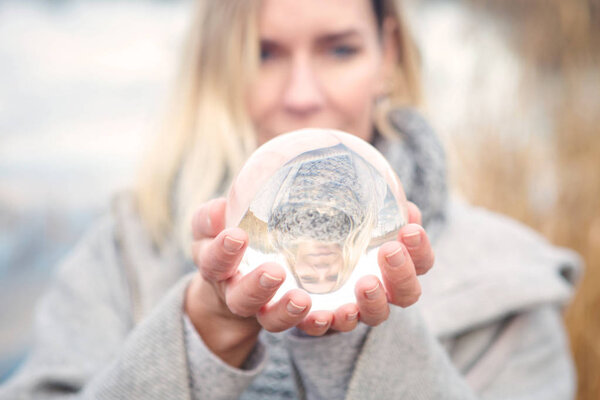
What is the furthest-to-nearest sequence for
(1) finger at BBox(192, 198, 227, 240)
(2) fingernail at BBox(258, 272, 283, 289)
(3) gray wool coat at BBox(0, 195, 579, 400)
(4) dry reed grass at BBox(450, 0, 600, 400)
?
(4) dry reed grass at BBox(450, 0, 600, 400), (3) gray wool coat at BBox(0, 195, 579, 400), (1) finger at BBox(192, 198, 227, 240), (2) fingernail at BBox(258, 272, 283, 289)

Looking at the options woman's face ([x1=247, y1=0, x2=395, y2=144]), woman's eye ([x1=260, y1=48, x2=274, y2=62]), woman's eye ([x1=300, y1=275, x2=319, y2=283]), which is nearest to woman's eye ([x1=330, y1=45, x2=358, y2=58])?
woman's face ([x1=247, y1=0, x2=395, y2=144])

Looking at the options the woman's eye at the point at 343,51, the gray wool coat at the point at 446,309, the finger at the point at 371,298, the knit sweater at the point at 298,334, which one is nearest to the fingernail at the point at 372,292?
the finger at the point at 371,298

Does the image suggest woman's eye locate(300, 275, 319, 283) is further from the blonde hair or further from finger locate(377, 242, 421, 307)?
the blonde hair

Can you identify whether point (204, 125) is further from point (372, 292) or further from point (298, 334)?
point (372, 292)

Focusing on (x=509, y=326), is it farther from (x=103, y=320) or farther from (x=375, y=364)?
(x=103, y=320)

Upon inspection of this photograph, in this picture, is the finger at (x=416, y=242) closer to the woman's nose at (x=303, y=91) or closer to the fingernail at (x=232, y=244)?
the fingernail at (x=232, y=244)

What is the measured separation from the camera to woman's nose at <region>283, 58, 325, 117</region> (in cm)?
122

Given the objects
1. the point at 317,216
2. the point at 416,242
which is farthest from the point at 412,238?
the point at 317,216

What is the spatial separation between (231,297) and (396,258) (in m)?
0.21

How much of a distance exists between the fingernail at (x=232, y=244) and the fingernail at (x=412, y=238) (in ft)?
0.65

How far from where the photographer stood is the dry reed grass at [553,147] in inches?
84.9

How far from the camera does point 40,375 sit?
1.11 metres

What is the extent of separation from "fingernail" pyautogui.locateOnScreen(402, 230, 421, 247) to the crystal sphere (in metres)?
0.02

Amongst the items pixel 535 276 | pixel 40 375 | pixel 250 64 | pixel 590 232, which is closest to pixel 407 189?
pixel 535 276
